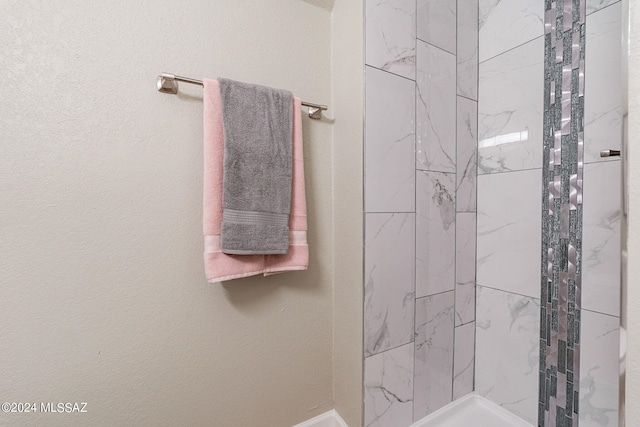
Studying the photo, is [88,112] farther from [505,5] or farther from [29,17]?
[505,5]

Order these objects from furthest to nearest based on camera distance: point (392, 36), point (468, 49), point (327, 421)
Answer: point (468, 49)
point (327, 421)
point (392, 36)

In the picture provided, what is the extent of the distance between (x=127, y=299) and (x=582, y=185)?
1.58 meters

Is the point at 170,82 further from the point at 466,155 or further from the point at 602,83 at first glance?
the point at 602,83

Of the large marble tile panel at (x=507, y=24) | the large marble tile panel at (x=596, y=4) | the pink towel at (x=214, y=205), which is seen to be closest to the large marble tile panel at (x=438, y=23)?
the large marble tile panel at (x=507, y=24)

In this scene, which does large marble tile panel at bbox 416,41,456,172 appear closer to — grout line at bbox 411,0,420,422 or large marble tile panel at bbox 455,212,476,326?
grout line at bbox 411,0,420,422

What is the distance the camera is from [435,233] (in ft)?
4.12

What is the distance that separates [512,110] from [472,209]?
1.50 feet

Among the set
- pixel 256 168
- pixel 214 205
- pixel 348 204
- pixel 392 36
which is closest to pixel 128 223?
pixel 214 205

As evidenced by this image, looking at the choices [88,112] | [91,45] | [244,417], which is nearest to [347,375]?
[244,417]

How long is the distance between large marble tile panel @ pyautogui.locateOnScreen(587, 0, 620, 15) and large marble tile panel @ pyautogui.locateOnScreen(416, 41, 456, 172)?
17.5 inches

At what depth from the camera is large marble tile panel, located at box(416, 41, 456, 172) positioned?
1.20 m

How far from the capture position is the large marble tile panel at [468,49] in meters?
1.31

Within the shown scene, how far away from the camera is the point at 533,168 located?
46.1 inches

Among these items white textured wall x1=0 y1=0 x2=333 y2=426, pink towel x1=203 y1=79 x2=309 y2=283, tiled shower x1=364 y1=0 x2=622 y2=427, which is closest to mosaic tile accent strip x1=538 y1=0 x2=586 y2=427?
tiled shower x1=364 y1=0 x2=622 y2=427
